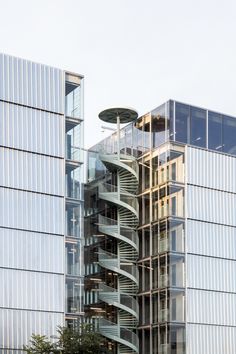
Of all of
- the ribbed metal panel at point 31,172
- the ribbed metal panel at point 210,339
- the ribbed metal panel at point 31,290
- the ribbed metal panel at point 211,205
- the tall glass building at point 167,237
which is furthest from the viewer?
the ribbed metal panel at point 211,205

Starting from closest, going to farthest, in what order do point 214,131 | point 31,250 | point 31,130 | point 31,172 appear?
point 31,250 < point 31,172 < point 31,130 < point 214,131

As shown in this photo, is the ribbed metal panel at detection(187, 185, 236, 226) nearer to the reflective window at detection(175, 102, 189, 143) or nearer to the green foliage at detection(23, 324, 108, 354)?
the reflective window at detection(175, 102, 189, 143)

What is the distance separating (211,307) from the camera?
52.3m

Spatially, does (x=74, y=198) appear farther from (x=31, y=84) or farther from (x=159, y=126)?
(x=159, y=126)

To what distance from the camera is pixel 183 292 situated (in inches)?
2036

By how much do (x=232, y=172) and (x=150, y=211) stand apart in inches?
231

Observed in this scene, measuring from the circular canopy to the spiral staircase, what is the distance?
250 centimetres

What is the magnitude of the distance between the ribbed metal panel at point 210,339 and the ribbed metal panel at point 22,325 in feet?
29.1

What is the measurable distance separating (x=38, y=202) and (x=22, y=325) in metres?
6.72

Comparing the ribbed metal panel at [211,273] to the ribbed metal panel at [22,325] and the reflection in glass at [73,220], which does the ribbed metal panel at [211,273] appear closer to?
the reflection in glass at [73,220]

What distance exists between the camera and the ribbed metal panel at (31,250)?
150 ft

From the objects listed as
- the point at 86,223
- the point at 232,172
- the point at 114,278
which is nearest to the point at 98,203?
the point at 86,223

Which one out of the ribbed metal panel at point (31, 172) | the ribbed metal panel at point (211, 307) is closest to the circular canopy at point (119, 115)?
the ribbed metal panel at point (31, 172)

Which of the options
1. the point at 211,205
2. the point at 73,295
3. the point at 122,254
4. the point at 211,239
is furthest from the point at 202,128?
the point at 73,295
